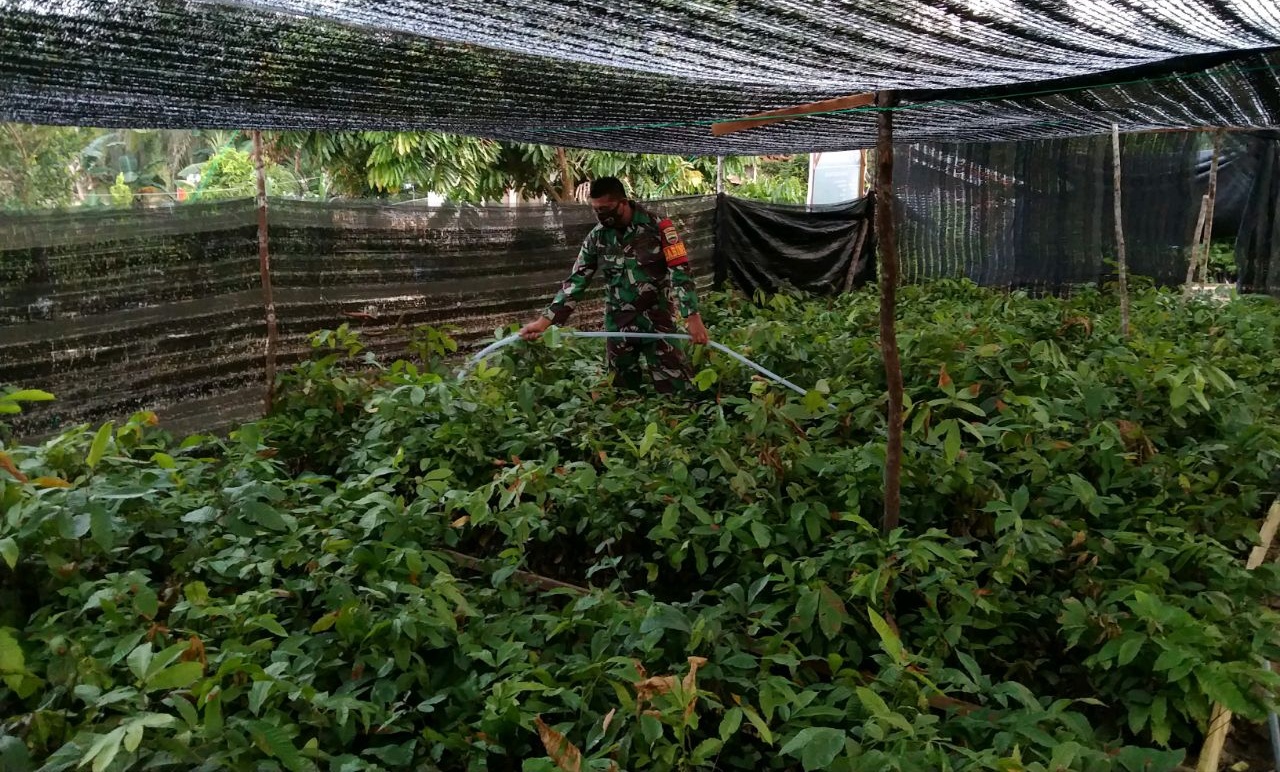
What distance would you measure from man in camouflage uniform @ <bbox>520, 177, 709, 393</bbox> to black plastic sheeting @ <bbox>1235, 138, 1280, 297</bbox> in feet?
20.9

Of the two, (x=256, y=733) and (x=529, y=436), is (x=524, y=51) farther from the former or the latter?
(x=256, y=733)

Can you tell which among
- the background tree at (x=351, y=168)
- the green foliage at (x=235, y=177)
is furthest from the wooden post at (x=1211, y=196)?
the green foliage at (x=235, y=177)

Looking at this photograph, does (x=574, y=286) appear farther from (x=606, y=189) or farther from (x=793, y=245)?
(x=793, y=245)

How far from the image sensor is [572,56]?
2.94 metres

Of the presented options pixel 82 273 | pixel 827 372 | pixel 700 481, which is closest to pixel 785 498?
pixel 700 481

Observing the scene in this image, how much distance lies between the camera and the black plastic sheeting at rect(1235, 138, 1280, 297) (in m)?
7.99

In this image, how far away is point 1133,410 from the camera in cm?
377

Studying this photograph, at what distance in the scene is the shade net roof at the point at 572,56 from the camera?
2.32 meters

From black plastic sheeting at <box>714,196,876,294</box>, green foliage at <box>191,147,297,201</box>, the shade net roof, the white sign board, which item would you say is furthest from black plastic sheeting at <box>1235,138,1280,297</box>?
green foliage at <box>191,147,297,201</box>

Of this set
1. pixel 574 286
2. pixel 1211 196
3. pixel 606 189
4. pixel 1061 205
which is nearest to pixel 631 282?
pixel 574 286

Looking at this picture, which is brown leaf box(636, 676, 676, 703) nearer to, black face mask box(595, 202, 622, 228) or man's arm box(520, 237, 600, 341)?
man's arm box(520, 237, 600, 341)

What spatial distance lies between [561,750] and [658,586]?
4.18 feet

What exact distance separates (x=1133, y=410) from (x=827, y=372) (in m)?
1.43

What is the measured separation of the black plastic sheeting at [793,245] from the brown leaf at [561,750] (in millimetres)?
7579
